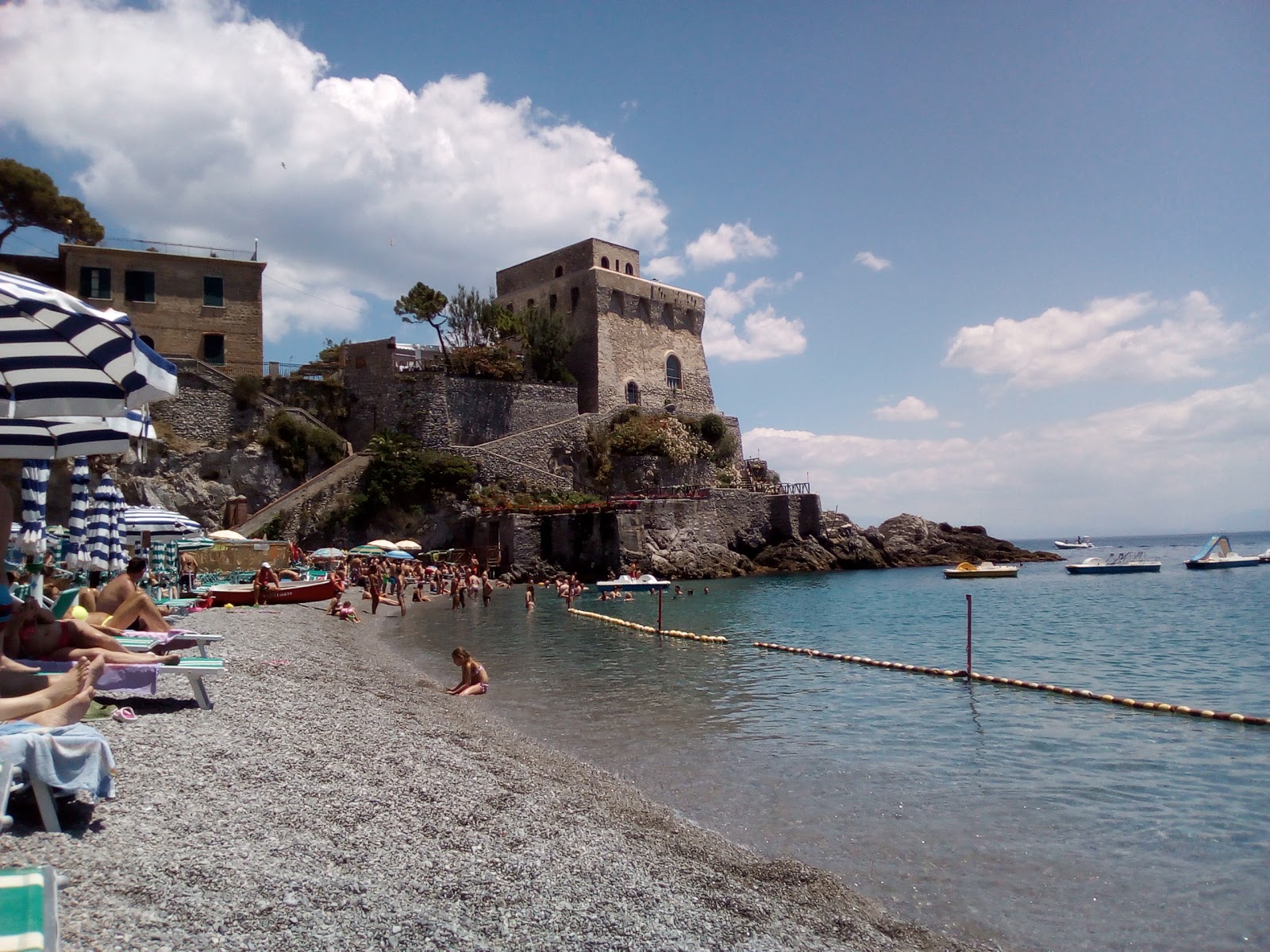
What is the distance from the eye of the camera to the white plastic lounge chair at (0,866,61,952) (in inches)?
104

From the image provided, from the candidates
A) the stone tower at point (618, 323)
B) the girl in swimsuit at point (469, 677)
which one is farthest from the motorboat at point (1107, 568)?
the girl in swimsuit at point (469, 677)

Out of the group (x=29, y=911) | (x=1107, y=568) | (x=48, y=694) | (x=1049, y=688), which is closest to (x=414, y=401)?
(x=1049, y=688)

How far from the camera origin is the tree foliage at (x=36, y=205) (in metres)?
29.6

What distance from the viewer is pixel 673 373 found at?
47.2m

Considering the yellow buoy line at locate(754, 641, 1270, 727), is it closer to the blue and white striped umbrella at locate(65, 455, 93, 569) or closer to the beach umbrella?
the blue and white striped umbrella at locate(65, 455, 93, 569)

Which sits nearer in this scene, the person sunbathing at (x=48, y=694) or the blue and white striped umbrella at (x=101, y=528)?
the person sunbathing at (x=48, y=694)

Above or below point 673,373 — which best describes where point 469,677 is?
below

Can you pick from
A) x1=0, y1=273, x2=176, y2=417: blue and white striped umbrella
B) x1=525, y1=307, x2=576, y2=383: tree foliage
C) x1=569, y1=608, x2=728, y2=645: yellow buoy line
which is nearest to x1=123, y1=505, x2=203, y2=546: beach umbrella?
x1=569, y1=608, x2=728, y2=645: yellow buoy line

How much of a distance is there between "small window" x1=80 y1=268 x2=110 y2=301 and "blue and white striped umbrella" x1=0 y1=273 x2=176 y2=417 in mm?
28549

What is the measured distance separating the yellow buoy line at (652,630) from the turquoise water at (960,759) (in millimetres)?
425

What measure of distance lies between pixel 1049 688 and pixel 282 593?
16.7 meters

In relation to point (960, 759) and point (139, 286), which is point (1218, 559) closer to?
point (960, 759)

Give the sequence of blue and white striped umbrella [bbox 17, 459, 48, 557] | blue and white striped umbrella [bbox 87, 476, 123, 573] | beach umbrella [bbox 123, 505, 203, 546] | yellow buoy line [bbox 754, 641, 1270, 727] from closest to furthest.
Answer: blue and white striped umbrella [bbox 17, 459, 48, 557]
yellow buoy line [bbox 754, 641, 1270, 727]
blue and white striped umbrella [bbox 87, 476, 123, 573]
beach umbrella [bbox 123, 505, 203, 546]

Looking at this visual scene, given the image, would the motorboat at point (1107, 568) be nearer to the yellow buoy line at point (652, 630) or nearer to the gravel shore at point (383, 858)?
the yellow buoy line at point (652, 630)
